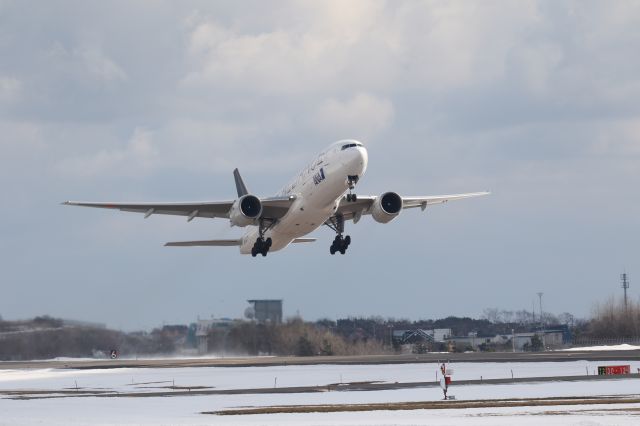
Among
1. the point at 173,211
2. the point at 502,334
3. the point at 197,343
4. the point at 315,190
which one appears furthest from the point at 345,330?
the point at 315,190

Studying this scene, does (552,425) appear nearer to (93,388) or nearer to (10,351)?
(93,388)

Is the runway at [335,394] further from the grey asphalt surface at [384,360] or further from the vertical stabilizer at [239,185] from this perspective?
the vertical stabilizer at [239,185]

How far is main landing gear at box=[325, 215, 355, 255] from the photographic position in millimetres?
68000

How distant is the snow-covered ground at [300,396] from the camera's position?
40875 mm

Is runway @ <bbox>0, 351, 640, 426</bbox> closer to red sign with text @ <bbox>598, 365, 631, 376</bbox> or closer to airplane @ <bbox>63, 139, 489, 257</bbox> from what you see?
red sign with text @ <bbox>598, 365, 631, 376</bbox>

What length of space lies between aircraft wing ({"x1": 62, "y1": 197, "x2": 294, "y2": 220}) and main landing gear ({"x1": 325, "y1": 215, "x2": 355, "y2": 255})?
4.62 metres

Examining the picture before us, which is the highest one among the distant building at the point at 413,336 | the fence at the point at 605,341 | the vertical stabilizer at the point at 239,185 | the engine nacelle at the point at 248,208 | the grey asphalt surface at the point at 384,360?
the vertical stabilizer at the point at 239,185

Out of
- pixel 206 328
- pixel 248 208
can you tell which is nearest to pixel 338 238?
pixel 248 208

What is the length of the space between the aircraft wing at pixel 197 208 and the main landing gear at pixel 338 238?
182 inches

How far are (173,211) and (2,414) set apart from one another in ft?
74.4

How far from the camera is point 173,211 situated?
224 ft

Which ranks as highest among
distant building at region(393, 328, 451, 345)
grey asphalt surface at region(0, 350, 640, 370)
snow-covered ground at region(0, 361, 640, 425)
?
distant building at region(393, 328, 451, 345)

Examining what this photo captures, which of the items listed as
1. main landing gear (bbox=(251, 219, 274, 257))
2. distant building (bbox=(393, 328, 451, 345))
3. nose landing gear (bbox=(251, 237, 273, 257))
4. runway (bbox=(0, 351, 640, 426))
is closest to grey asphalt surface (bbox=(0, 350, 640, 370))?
runway (bbox=(0, 351, 640, 426))

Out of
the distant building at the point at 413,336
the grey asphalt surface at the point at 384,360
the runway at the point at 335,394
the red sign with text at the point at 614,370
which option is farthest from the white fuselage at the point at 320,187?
the distant building at the point at 413,336
